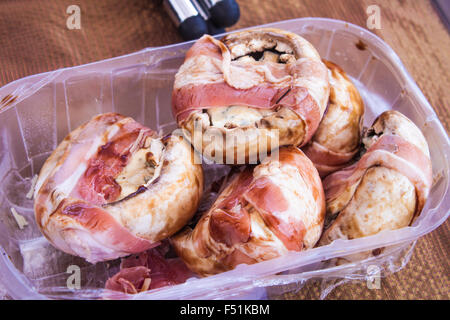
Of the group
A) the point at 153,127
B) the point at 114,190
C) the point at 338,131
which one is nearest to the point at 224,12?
the point at 153,127

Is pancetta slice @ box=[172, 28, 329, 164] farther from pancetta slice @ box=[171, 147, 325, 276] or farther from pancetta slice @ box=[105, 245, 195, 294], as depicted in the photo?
pancetta slice @ box=[105, 245, 195, 294]

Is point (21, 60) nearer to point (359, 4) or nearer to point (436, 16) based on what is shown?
point (359, 4)

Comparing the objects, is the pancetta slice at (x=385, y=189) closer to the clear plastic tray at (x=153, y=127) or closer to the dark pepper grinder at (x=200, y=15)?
the clear plastic tray at (x=153, y=127)

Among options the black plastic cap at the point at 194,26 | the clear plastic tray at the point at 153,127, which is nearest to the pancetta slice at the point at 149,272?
the clear plastic tray at the point at 153,127

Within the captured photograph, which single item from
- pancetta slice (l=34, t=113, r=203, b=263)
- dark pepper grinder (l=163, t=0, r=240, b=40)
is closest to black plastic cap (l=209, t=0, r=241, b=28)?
dark pepper grinder (l=163, t=0, r=240, b=40)

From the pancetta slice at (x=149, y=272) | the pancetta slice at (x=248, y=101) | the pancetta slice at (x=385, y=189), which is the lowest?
the pancetta slice at (x=149, y=272)

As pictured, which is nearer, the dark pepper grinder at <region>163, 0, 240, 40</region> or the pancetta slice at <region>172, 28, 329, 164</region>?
the pancetta slice at <region>172, 28, 329, 164</region>
